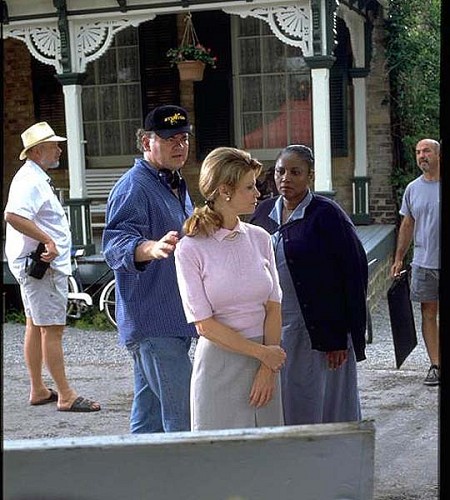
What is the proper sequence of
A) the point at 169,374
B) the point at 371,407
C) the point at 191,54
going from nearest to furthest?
1. the point at 169,374
2. the point at 371,407
3. the point at 191,54

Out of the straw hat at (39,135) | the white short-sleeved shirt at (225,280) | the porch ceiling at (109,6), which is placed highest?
the porch ceiling at (109,6)

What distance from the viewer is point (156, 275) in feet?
12.7

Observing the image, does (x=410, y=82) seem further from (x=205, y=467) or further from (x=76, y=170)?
(x=205, y=467)

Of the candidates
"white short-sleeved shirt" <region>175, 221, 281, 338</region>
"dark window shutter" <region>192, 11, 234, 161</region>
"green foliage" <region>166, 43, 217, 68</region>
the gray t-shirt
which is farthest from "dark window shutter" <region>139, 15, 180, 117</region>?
"white short-sleeved shirt" <region>175, 221, 281, 338</region>

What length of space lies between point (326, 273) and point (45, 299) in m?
2.38

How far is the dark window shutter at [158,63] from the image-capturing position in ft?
39.6

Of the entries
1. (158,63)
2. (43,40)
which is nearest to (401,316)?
(43,40)

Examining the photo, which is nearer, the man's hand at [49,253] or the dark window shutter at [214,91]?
the man's hand at [49,253]

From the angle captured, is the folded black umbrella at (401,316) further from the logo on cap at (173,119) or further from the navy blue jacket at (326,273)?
the logo on cap at (173,119)

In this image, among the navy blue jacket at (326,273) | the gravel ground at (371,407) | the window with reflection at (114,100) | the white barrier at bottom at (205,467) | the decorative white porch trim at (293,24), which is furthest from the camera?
the window with reflection at (114,100)

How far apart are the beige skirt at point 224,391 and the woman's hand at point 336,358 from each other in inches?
26.2

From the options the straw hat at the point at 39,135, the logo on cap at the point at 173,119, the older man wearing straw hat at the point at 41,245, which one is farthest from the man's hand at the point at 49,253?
the logo on cap at the point at 173,119

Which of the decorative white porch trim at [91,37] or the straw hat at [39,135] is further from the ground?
the decorative white porch trim at [91,37]

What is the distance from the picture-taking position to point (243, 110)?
40.1 ft
